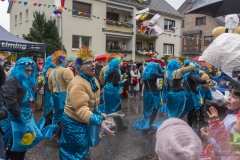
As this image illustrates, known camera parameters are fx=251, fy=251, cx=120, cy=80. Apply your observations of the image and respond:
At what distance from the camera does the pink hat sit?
122 centimetres

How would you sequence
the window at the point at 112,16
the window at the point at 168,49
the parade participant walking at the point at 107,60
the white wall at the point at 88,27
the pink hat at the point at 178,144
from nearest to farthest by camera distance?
the pink hat at the point at 178,144, the parade participant walking at the point at 107,60, the white wall at the point at 88,27, the window at the point at 112,16, the window at the point at 168,49

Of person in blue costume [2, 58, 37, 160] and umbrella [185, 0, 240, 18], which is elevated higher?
umbrella [185, 0, 240, 18]

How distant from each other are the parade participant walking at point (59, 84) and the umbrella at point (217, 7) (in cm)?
263

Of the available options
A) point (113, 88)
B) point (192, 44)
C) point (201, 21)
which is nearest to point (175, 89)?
point (113, 88)

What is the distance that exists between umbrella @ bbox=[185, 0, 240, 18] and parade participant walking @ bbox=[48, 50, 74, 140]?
2.63 metres

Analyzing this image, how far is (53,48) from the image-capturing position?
1490 centimetres

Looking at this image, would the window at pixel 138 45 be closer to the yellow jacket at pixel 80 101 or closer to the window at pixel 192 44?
the window at pixel 192 44

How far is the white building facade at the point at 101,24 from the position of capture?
18.0 m

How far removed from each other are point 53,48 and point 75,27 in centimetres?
385

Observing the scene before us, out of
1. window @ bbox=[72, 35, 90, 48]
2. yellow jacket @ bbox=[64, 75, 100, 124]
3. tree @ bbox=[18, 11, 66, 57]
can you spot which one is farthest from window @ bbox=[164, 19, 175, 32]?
yellow jacket @ bbox=[64, 75, 100, 124]

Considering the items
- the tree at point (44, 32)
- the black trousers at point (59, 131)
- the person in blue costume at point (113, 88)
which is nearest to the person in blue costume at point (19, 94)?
the black trousers at point (59, 131)

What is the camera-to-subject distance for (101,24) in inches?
774

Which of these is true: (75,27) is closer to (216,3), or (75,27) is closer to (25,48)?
(25,48)

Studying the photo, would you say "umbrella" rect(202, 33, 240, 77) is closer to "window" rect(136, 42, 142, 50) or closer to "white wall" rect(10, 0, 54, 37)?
"white wall" rect(10, 0, 54, 37)
